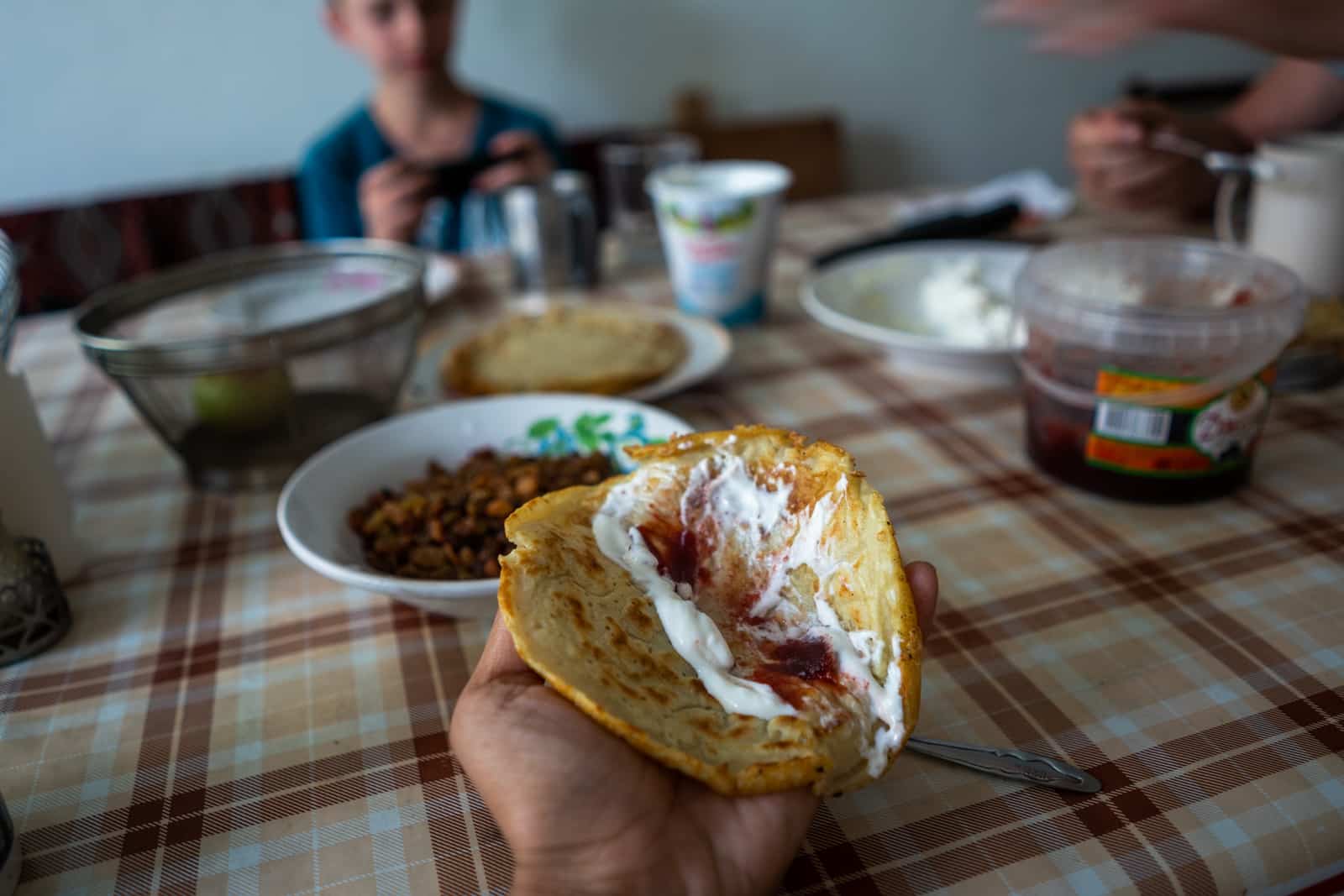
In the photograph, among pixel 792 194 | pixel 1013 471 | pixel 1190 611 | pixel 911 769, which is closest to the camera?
pixel 911 769

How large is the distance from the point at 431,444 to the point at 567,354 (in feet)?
0.90

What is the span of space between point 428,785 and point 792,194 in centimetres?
257

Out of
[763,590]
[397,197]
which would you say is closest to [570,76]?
[397,197]

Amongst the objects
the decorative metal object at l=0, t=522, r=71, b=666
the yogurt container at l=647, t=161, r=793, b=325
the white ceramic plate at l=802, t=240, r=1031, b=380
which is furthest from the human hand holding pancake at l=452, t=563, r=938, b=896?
the yogurt container at l=647, t=161, r=793, b=325

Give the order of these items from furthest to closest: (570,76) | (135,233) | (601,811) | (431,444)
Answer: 1. (570,76)
2. (135,233)
3. (431,444)
4. (601,811)

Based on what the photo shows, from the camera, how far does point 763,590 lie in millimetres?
585

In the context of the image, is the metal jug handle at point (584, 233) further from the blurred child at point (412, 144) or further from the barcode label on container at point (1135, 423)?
the barcode label on container at point (1135, 423)

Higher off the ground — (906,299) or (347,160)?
(347,160)

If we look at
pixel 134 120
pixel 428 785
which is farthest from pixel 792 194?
pixel 428 785

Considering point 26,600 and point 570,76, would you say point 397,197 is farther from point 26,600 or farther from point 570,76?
point 570,76

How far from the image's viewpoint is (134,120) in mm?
2408

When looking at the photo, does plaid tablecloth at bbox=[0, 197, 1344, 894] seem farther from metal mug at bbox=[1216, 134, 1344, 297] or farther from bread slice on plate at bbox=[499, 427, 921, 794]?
metal mug at bbox=[1216, 134, 1344, 297]

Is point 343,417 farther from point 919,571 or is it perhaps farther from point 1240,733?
point 1240,733

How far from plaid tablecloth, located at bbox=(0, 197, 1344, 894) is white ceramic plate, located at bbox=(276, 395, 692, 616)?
0.08 metres
